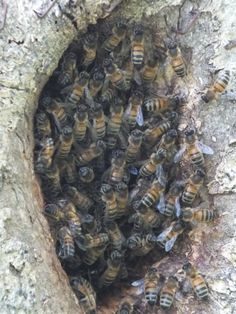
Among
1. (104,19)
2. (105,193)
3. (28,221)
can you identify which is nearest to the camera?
(28,221)

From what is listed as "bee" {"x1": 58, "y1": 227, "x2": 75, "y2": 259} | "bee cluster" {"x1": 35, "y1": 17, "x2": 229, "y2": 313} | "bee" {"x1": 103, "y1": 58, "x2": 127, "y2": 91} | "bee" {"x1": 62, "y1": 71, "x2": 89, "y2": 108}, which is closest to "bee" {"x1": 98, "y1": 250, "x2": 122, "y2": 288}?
"bee cluster" {"x1": 35, "y1": 17, "x2": 229, "y2": 313}

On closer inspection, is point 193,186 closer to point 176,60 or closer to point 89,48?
point 176,60

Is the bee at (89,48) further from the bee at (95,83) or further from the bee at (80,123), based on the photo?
the bee at (80,123)

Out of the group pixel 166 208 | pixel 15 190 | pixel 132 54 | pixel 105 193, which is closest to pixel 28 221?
pixel 15 190

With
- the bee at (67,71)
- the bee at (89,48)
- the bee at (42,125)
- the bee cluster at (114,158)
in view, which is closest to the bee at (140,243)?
the bee cluster at (114,158)

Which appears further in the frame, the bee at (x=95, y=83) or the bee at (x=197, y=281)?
the bee at (x=95, y=83)

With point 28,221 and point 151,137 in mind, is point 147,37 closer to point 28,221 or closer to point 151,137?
point 151,137
